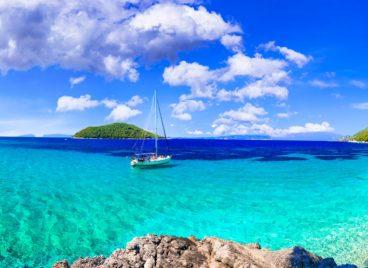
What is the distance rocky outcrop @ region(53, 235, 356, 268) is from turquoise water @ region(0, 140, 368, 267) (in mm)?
8819

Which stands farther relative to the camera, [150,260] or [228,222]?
[228,222]

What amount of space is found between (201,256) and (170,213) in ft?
61.6

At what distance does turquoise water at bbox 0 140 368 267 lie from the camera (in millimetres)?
20984

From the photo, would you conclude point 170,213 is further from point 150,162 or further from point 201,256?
point 150,162

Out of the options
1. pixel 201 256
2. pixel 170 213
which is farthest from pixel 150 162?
pixel 201 256

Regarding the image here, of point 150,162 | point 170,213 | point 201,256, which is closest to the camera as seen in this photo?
point 201,256

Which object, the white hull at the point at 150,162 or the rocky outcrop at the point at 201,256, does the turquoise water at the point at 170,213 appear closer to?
the rocky outcrop at the point at 201,256

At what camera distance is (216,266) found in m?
10.4

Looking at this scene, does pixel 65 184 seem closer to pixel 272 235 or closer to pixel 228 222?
pixel 228 222

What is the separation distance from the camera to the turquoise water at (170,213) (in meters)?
21.0

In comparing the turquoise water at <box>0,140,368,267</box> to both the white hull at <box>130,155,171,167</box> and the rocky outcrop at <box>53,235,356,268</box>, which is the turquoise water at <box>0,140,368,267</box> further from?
the white hull at <box>130,155,171,167</box>

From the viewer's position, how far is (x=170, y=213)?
97.2 ft

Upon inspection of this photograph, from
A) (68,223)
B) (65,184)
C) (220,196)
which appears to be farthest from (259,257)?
(65,184)

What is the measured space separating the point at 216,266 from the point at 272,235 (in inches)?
574
